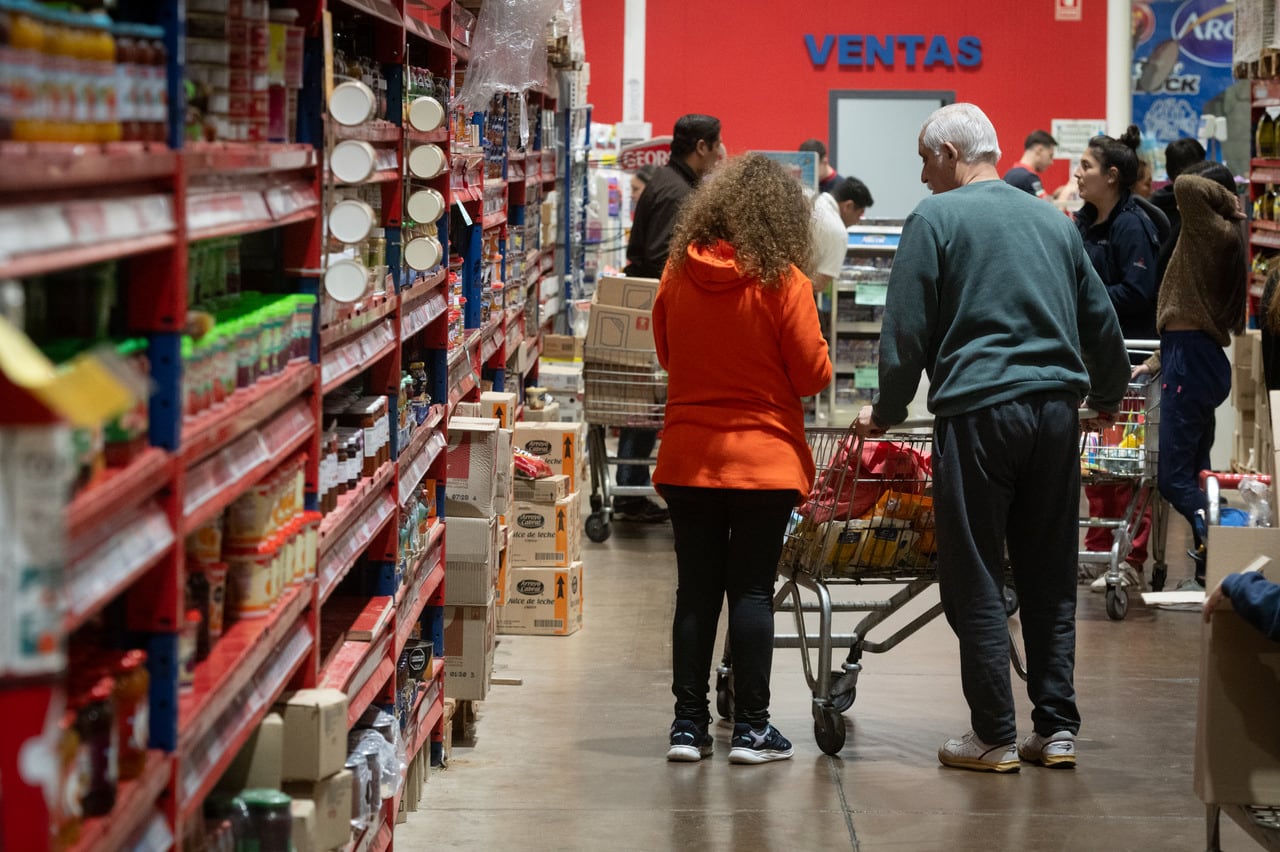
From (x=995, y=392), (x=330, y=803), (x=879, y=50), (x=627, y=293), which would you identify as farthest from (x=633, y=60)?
(x=330, y=803)

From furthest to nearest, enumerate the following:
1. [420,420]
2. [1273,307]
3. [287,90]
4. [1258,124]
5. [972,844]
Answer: [1258,124] → [1273,307] → [420,420] → [972,844] → [287,90]

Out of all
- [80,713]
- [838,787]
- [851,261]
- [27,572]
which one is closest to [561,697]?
[838,787]

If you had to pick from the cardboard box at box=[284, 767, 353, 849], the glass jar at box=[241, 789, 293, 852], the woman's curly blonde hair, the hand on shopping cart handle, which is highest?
the woman's curly blonde hair

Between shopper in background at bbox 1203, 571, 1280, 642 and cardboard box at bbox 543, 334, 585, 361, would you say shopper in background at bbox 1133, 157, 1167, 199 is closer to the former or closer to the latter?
cardboard box at bbox 543, 334, 585, 361

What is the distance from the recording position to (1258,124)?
10070 millimetres

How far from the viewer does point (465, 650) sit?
546 centimetres

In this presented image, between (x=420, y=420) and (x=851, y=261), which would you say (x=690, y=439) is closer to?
(x=420, y=420)

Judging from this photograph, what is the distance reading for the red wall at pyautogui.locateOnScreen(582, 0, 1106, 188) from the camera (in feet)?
53.4

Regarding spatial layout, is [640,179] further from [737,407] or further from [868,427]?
[737,407]

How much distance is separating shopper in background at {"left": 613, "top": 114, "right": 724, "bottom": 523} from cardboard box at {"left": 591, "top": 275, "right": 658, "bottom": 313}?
0.56 meters

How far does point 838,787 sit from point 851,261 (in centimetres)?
793

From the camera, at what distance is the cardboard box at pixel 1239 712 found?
12.5ft

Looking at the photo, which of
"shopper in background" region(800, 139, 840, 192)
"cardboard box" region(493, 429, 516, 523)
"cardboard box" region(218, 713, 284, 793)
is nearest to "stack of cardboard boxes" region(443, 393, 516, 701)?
"cardboard box" region(493, 429, 516, 523)

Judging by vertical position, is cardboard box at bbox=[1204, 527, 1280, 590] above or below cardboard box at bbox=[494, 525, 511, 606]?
above
